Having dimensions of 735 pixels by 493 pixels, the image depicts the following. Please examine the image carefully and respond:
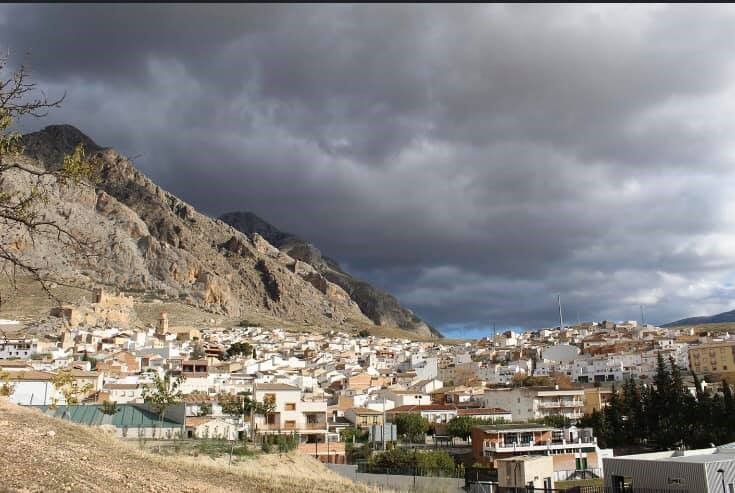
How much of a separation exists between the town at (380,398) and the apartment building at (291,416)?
0.09 metres

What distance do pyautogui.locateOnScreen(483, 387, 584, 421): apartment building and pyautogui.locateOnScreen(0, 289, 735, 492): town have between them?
0.13 metres

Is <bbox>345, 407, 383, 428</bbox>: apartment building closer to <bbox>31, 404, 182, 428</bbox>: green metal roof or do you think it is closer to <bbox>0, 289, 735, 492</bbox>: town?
<bbox>0, 289, 735, 492</bbox>: town

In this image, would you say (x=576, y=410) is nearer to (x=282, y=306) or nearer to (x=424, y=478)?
(x=424, y=478)

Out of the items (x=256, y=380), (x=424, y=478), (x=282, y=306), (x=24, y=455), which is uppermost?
(x=282, y=306)

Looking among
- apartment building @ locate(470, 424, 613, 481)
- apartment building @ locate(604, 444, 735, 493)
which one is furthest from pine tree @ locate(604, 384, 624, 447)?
apartment building @ locate(604, 444, 735, 493)

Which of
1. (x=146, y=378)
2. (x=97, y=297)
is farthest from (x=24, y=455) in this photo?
(x=97, y=297)

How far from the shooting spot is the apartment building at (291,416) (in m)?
44.8

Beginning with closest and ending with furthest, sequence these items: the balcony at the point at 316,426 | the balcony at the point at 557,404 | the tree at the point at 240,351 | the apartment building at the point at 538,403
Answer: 1. the balcony at the point at 316,426
2. the apartment building at the point at 538,403
3. the balcony at the point at 557,404
4. the tree at the point at 240,351

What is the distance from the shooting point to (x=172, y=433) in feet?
116

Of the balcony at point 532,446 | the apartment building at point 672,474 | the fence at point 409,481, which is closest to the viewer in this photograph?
the apartment building at point 672,474

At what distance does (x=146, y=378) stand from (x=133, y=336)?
3889cm

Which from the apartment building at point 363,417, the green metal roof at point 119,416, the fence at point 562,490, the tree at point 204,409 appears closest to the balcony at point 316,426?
the apartment building at point 363,417

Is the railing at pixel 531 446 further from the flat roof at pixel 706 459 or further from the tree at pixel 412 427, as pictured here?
the flat roof at pixel 706 459

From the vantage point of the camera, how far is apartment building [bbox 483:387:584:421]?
2266 inches
